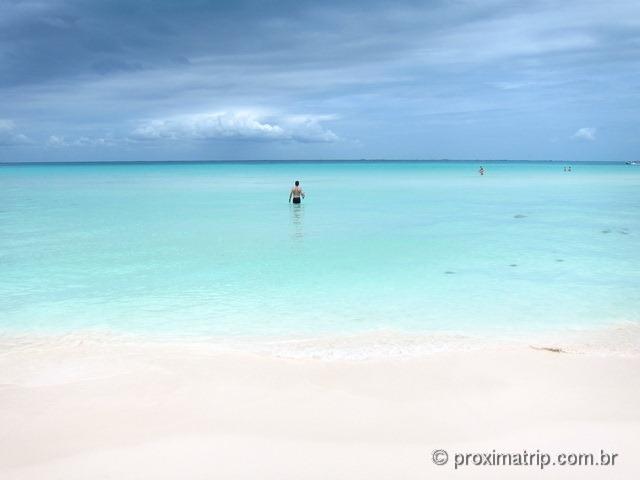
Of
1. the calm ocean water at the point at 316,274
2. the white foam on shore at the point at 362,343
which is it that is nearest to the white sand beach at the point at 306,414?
the white foam on shore at the point at 362,343

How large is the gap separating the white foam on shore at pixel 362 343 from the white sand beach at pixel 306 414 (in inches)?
14.7

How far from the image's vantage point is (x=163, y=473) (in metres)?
4.43

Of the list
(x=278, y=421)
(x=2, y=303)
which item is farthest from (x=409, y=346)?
(x=2, y=303)

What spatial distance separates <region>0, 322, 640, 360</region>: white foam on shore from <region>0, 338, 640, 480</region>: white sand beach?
37 cm

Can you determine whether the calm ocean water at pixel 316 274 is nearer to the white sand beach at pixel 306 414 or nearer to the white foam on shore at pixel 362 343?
the white foam on shore at pixel 362 343

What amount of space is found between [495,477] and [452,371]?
88.9 inches

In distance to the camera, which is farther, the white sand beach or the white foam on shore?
the white foam on shore

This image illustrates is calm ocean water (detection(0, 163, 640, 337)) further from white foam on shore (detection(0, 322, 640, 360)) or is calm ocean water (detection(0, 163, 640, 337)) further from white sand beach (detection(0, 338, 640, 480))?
white sand beach (detection(0, 338, 640, 480))

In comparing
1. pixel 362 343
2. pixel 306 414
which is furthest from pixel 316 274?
pixel 306 414

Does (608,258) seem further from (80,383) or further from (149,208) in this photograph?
(149,208)

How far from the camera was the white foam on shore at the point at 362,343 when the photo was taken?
7637 millimetres

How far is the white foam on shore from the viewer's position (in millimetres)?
7637

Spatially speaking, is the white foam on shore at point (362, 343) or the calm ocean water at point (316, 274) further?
the calm ocean water at point (316, 274)

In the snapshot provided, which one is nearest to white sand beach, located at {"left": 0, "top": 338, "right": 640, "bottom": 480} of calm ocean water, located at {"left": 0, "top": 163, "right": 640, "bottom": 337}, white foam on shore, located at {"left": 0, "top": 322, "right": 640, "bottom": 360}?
white foam on shore, located at {"left": 0, "top": 322, "right": 640, "bottom": 360}
